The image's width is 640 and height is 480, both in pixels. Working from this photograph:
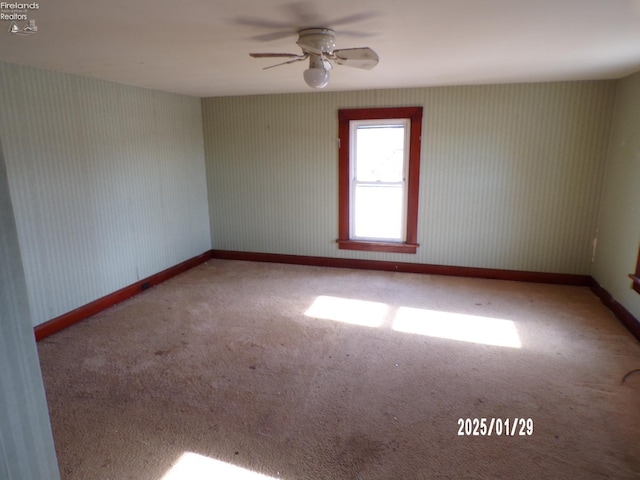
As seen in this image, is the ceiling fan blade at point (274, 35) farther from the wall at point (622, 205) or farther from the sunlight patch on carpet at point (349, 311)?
the wall at point (622, 205)

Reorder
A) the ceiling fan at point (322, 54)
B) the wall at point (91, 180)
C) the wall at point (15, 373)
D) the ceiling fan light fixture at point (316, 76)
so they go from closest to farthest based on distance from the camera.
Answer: the wall at point (15, 373) < the ceiling fan at point (322, 54) < the ceiling fan light fixture at point (316, 76) < the wall at point (91, 180)


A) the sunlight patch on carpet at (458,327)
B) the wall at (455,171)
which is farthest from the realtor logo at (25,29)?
the sunlight patch on carpet at (458,327)

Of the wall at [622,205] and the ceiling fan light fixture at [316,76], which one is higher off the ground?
the ceiling fan light fixture at [316,76]

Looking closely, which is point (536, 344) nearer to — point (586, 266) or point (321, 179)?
point (586, 266)

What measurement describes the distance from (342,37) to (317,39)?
0.78 ft

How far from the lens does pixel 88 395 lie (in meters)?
2.61

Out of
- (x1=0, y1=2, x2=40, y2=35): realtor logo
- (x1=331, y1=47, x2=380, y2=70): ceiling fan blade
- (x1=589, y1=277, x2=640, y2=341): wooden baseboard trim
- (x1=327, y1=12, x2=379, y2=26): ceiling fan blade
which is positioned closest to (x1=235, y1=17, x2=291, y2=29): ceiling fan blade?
(x1=327, y1=12, x2=379, y2=26): ceiling fan blade

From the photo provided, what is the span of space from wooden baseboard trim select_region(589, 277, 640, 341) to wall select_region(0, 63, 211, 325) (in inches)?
189

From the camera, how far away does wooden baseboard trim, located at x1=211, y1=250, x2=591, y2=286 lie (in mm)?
4629

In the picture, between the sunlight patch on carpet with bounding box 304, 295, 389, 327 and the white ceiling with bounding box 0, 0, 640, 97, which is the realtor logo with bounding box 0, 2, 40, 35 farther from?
the sunlight patch on carpet with bounding box 304, 295, 389, 327

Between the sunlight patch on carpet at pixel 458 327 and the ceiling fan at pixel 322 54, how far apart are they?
219cm

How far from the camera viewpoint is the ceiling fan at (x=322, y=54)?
2.36m

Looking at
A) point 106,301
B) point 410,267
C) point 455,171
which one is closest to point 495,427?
point 410,267

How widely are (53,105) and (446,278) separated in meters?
4.40
